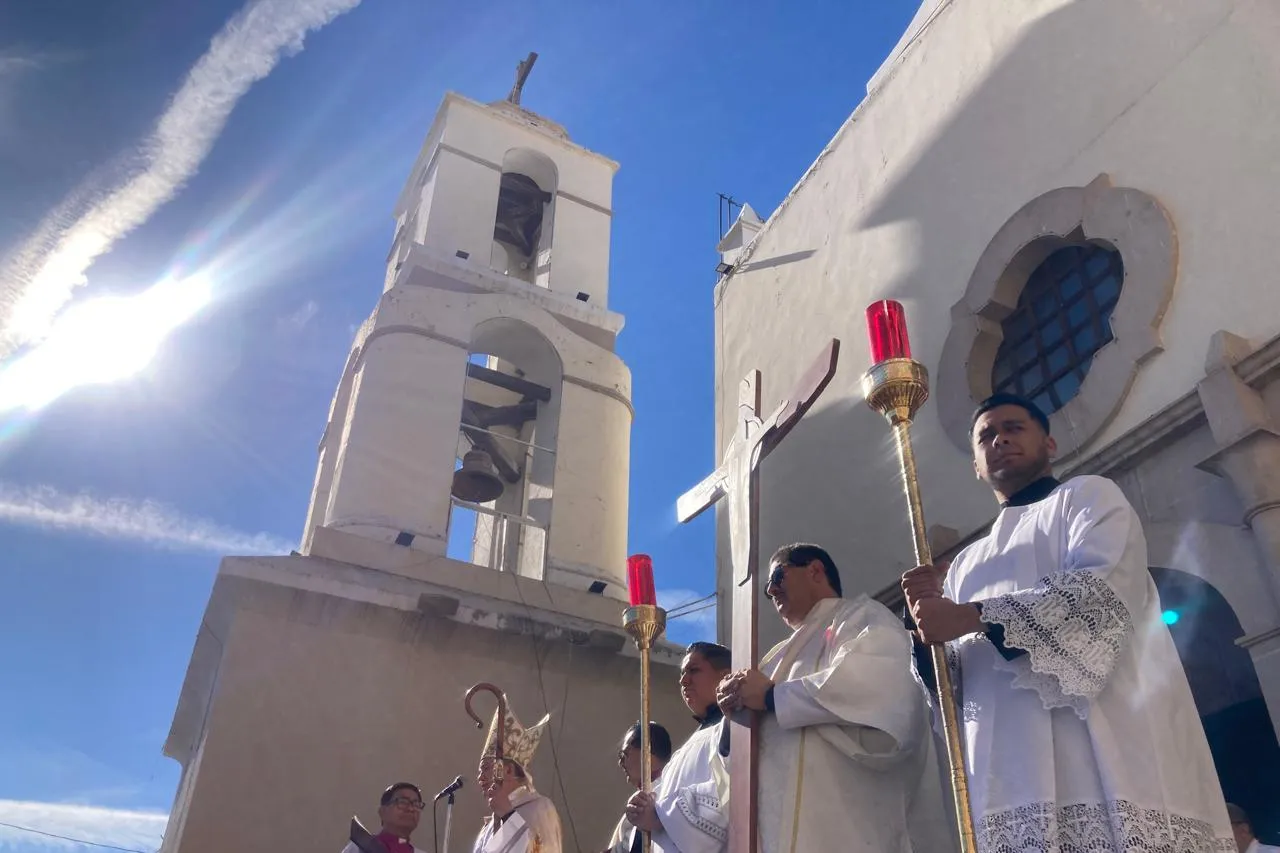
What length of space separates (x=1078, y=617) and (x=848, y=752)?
3.31 feet

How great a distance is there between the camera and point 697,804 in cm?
365

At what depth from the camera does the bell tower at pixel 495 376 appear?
343 inches

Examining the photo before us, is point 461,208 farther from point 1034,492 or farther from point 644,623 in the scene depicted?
point 1034,492

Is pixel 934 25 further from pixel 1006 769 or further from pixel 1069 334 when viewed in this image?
pixel 1006 769

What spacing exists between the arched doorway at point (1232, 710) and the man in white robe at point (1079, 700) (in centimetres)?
271

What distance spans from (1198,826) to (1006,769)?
40 cm

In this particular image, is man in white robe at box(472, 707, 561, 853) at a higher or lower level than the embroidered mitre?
lower

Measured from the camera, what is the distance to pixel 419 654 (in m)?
7.61

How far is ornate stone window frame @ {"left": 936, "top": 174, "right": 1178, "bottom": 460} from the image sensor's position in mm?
5102

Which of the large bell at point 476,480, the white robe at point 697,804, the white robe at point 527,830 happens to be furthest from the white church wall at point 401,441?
the white robe at point 697,804

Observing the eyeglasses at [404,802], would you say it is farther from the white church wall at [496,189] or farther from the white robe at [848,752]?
the white church wall at [496,189]

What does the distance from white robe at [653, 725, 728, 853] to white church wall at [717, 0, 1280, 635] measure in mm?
2308

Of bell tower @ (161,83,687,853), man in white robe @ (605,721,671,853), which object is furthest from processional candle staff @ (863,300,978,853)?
bell tower @ (161,83,687,853)

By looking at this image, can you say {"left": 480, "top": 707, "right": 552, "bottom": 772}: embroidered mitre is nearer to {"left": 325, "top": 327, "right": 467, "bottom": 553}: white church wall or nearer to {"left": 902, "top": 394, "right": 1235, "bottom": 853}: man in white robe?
{"left": 325, "top": 327, "right": 467, "bottom": 553}: white church wall
